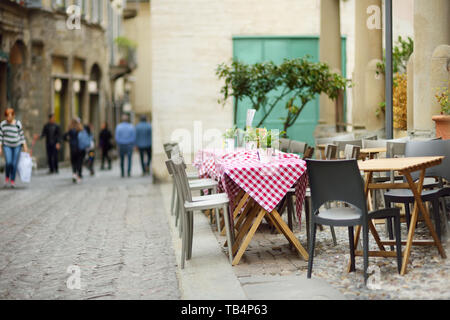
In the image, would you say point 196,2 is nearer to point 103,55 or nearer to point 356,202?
point 356,202

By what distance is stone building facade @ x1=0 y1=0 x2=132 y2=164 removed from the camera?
2428 centimetres

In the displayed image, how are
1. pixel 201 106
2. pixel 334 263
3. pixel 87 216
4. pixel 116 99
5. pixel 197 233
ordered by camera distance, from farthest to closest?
pixel 116 99 → pixel 201 106 → pixel 87 216 → pixel 197 233 → pixel 334 263

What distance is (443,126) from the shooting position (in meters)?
8.52

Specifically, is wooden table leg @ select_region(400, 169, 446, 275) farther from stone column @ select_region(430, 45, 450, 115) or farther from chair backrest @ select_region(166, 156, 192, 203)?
stone column @ select_region(430, 45, 450, 115)

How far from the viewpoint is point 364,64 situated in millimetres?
13703

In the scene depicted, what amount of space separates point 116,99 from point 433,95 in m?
36.0

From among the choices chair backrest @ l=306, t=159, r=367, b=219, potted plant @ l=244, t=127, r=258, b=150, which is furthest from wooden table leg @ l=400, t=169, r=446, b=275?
potted plant @ l=244, t=127, r=258, b=150

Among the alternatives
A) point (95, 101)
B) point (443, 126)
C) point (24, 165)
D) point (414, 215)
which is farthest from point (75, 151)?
point (95, 101)

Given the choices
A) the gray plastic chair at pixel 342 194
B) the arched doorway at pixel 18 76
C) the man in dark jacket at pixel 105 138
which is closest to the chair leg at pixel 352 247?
the gray plastic chair at pixel 342 194

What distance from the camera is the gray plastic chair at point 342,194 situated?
5.72 meters

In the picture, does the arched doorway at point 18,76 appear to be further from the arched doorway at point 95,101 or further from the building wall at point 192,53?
the building wall at point 192,53

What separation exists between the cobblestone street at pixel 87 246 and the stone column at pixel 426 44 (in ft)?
12.2

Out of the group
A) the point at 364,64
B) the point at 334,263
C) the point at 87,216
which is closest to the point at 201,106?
the point at 364,64

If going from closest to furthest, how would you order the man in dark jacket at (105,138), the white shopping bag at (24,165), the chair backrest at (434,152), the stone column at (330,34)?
the chair backrest at (434,152) → the stone column at (330,34) → the white shopping bag at (24,165) → the man in dark jacket at (105,138)
